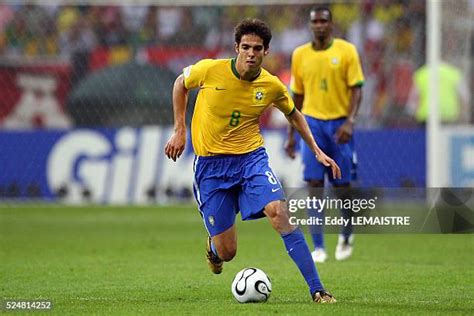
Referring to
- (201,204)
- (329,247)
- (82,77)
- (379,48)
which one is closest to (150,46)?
(82,77)

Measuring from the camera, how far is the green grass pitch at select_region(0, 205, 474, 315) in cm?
850

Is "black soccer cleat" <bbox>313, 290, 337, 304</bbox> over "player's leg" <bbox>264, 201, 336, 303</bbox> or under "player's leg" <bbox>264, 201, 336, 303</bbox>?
under

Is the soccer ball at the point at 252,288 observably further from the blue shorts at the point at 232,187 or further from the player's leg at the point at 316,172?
the player's leg at the point at 316,172

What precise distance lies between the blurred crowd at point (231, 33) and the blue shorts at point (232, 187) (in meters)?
10.3

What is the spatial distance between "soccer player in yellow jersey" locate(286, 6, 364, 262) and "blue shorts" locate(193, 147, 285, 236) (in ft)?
11.0

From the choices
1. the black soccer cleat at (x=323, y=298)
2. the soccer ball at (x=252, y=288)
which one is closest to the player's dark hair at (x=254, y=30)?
the soccer ball at (x=252, y=288)

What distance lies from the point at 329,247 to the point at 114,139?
5.93 meters

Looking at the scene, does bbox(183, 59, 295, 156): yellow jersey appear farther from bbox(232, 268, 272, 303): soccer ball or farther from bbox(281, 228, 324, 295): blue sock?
bbox(232, 268, 272, 303): soccer ball

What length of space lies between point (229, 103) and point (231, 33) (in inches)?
432

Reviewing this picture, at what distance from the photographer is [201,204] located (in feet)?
30.0

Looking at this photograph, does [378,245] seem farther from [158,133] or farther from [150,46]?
[150,46]

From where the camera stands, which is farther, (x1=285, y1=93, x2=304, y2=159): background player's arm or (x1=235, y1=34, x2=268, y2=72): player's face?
(x1=285, y1=93, x2=304, y2=159): background player's arm
